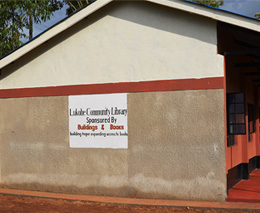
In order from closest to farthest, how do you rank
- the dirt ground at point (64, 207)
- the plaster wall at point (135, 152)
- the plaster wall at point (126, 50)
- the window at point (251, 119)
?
the dirt ground at point (64, 207), the plaster wall at point (135, 152), the plaster wall at point (126, 50), the window at point (251, 119)

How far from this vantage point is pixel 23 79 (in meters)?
11.2

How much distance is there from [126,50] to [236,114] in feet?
11.1

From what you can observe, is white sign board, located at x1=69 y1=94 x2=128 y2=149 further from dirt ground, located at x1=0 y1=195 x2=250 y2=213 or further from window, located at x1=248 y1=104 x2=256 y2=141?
window, located at x1=248 y1=104 x2=256 y2=141

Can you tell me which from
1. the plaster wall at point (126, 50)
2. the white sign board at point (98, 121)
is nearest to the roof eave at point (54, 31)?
the plaster wall at point (126, 50)

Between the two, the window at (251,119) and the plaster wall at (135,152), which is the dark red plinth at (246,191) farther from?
the window at (251,119)

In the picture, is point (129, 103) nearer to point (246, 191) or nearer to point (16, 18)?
point (246, 191)

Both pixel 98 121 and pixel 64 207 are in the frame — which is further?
pixel 98 121

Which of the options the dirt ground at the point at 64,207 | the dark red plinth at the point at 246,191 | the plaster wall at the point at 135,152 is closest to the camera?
the dirt ground at the point at 64,207

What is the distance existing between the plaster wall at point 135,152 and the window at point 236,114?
0.64 metres

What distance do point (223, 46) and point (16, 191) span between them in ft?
24.1

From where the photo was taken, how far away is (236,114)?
936cm

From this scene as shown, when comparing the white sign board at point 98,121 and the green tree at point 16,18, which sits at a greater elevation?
the green tree at point 16,18

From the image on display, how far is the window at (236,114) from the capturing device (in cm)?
923

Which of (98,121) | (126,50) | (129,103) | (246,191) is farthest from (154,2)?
(246,191)
